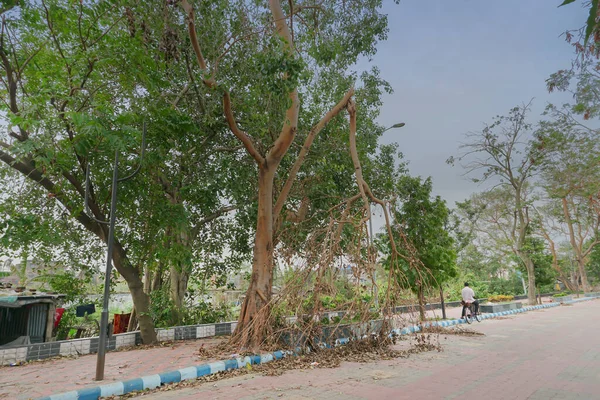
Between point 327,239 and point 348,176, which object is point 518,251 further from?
point 327,239

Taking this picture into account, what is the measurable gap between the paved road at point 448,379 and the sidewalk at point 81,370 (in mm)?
1487

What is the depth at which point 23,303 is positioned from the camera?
9.62 m

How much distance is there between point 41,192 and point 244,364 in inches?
303

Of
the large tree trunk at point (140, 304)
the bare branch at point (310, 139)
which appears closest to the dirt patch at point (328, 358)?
the bare branch at point (310, 139)

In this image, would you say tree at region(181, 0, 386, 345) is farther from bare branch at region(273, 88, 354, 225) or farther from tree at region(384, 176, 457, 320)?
tree at region(384, 176, 457, 320)

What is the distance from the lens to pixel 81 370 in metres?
7.85

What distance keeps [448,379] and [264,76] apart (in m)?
6.92

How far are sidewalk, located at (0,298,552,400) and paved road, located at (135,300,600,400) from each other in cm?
149

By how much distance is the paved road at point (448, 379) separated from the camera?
6.02 m

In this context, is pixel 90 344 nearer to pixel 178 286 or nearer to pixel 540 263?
pixel 178 286

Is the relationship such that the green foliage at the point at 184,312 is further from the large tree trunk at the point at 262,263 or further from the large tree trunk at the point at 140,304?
the large tree trunk at the point at 262,263

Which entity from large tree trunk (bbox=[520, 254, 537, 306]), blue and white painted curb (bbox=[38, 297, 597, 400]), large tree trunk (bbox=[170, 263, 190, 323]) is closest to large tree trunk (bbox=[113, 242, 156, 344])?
large tree trunk (bbox=[170, 263, 190, 323])

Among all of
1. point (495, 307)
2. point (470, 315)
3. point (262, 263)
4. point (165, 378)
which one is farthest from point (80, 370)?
point (495, 307)

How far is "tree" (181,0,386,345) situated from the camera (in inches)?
379
